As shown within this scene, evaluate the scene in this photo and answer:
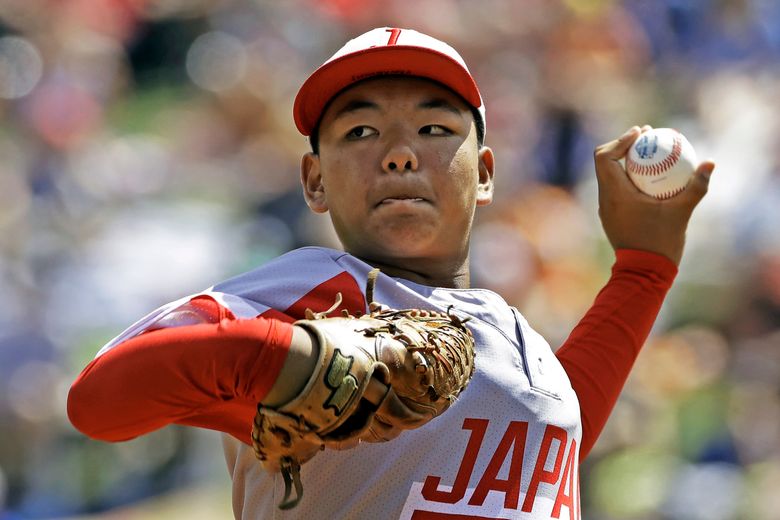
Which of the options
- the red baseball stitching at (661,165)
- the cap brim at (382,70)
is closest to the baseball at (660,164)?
the red baseball stitching at (661,165)

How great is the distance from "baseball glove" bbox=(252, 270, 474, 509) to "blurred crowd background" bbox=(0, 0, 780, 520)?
3.41m

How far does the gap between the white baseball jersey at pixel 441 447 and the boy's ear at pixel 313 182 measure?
0.30 metres

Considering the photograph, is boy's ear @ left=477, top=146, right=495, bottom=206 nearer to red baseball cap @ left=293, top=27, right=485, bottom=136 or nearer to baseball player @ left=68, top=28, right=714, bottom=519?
baseball player @ left=68, top=28, right=714, bottom=519

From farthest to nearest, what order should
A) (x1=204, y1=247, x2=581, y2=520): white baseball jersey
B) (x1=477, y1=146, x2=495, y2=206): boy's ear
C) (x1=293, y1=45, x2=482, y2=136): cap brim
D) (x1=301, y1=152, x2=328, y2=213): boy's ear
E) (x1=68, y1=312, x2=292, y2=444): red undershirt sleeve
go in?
(x1=477, y1=146, x2=495, y2=206): boy's ear < (x1=301, y1=152, x2=328, y2=213): boy's ear < (x1=293, y1=45, x2=482, y2=136): cap brim < (x1=204, y1=247, x2=581, y2=520): white baseball jersey < (x1=68, y1=312, x2=292, y2=444): red undershirt sleeve

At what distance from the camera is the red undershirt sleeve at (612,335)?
212 centimetres

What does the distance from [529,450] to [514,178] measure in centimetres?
438

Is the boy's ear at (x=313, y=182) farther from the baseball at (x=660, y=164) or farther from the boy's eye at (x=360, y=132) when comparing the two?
the baseball at (x=660, y=164)

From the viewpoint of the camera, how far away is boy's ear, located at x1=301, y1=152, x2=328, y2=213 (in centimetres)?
212

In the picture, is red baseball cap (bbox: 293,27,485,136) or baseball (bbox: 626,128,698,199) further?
baseball (bbox: 626,128,698,199)

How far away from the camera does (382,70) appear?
1.94 metres

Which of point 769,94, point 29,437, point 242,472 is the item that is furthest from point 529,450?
point 769,94

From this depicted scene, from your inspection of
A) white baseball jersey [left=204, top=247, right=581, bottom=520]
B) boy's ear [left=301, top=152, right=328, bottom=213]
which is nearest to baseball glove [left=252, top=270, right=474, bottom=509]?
white baseball jersey [left=204, top=247, right=581, bottom=520]

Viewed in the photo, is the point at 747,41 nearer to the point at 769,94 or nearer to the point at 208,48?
the point at 769,94

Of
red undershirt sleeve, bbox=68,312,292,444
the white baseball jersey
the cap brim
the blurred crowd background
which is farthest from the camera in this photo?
the blurred crowd background
